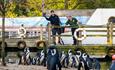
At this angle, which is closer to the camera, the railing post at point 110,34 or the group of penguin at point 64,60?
the group of penguin at point 64,60

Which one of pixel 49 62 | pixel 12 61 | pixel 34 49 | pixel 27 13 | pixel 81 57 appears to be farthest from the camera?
pixel 27 13

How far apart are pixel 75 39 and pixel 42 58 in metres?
2.37

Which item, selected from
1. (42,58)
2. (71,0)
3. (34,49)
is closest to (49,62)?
(42,58)

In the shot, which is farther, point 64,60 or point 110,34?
point 110,34

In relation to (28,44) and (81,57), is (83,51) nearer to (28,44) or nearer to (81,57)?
(81,57)

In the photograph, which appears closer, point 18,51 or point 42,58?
point 42,58

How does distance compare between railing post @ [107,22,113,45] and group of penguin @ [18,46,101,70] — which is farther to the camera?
railing post @ [107,22,113,45]

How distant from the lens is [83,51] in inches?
1143

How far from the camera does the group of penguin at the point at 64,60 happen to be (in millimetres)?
23016

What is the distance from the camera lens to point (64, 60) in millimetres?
26984

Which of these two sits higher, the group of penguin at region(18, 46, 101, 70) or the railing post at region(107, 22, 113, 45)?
the railing post at region(107, 22, 113, 45)

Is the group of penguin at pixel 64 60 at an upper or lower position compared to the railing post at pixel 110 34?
lower

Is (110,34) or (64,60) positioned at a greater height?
(110,34)

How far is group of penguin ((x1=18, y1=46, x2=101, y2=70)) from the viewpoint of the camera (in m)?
23.0
